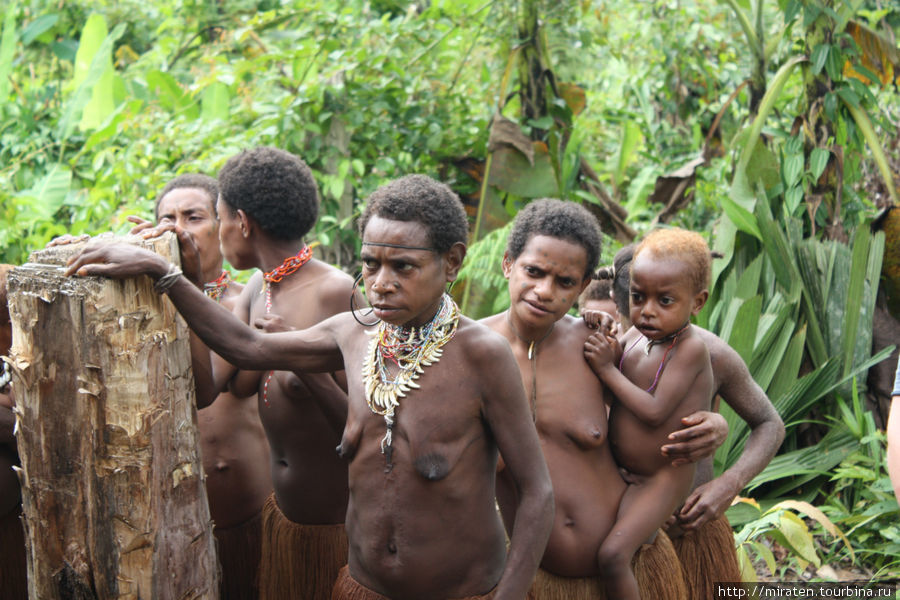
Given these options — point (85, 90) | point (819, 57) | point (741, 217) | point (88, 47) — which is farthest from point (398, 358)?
point (88, 47)

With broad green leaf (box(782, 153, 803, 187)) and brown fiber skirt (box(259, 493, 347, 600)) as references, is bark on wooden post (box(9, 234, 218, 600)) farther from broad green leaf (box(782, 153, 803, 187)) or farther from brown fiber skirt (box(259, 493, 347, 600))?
broad green leaf (box(782, 153, 803, 187))

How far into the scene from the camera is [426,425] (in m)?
2.07

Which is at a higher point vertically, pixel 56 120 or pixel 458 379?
pixel 56 120

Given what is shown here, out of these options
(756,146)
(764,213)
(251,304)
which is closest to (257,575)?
(251,304)

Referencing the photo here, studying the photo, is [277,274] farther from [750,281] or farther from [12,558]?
[750,281]

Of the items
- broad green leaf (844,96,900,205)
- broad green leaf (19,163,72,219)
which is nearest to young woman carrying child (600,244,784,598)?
broad green leaf (844,96,900,205)

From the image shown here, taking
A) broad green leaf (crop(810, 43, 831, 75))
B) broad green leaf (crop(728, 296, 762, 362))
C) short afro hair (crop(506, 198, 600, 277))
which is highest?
broad green leaf (crop(810, 43, 831, 75))

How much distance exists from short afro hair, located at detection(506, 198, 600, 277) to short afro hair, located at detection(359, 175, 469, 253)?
43 centimetres

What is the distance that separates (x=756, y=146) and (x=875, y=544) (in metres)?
2.48

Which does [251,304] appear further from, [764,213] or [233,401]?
[764,213]

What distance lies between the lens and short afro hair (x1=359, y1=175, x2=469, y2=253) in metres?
2.11

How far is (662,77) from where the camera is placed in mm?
7469

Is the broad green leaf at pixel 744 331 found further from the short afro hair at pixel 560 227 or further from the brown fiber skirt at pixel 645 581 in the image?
the short afro hair at pixel 560 227

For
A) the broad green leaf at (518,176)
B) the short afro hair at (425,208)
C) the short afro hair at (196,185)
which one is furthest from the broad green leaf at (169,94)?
the short afro hair at (425,208)
